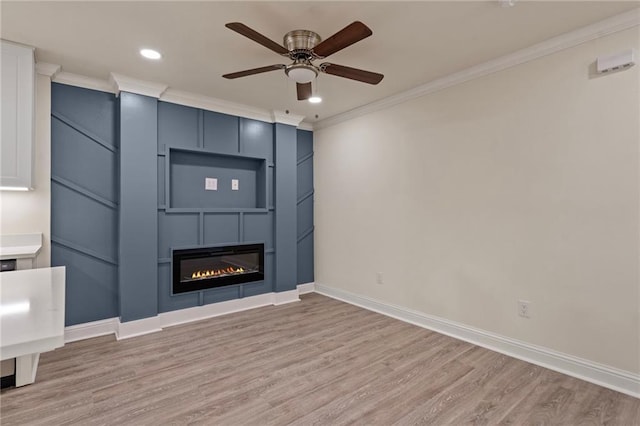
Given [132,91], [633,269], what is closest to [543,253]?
[633,269]

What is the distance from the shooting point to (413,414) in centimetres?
209

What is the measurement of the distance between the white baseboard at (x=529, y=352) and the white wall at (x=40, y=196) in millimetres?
3735

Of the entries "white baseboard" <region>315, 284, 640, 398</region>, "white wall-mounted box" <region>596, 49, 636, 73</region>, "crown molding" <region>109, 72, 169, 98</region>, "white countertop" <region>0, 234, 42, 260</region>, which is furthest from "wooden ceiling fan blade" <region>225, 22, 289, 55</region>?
"white baseboard" <region>315, 284, 640, 398</region>

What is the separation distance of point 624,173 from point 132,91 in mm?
4496

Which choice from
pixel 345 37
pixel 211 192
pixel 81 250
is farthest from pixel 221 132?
pixel 345 37

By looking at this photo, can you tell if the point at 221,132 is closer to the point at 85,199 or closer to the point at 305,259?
the point at 85,199

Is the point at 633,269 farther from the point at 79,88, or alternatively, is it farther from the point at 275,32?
the point at 79,88

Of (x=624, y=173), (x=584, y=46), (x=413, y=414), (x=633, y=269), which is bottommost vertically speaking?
(x=413, y=414)

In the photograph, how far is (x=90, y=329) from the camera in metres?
3.34

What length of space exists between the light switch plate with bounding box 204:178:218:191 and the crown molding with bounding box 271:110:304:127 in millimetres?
1212

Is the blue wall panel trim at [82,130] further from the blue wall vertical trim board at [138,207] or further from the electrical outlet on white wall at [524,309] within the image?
the electrical outlet on white wall at [524,309]

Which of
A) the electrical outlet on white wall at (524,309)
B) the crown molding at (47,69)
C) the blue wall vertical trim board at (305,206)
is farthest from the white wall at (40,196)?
the electrical outlet on white wall at (524,309)

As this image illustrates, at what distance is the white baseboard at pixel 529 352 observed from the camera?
2.34 metres

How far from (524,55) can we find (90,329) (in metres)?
4.99
